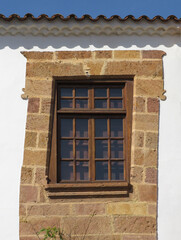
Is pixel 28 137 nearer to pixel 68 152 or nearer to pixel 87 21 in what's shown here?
pixel 68 152

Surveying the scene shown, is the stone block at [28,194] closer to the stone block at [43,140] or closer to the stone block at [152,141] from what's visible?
the stone block at [43,140]

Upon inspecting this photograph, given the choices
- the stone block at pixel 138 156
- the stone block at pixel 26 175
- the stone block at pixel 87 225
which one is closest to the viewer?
the stone block at pixel 87 225

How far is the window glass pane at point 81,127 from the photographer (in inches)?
296

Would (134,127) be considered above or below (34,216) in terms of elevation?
above

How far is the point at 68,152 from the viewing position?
24.5 feet

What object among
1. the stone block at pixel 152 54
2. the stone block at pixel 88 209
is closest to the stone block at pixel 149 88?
the stone block at pixel 152 54

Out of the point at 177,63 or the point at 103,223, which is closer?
the point at 103,223

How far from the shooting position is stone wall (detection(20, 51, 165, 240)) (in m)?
7.12

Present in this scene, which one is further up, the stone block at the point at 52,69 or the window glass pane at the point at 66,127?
the stone block at the point at 52,69

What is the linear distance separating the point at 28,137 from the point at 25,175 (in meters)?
0.53

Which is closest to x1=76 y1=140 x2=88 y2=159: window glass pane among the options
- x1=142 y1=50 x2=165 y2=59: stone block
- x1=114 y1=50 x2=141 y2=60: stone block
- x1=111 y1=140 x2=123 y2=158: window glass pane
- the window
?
the window

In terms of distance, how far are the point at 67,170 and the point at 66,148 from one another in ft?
1.02

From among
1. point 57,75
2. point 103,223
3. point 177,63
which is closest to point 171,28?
point 177,63

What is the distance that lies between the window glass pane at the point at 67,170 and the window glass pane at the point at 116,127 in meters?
0.75
